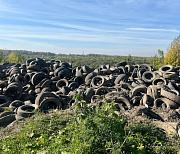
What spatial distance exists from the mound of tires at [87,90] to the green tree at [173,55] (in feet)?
55.8

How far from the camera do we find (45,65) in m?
17.2

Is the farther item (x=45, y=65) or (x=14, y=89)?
(x=45, y=65)

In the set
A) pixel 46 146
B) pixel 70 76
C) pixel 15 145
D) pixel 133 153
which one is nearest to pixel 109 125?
pixel 133 153

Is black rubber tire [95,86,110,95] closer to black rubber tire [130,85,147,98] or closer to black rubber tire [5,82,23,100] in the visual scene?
black rubber tire [130,85,147,98]

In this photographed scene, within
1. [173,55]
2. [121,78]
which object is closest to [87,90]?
[121,78]

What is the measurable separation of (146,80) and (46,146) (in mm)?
9557

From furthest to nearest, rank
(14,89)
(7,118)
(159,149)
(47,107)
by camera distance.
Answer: (14,89) → (47,107) → (7,118) → (159,149)

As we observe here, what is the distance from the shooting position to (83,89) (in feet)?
37.7

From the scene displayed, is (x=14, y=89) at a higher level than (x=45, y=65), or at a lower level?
lower

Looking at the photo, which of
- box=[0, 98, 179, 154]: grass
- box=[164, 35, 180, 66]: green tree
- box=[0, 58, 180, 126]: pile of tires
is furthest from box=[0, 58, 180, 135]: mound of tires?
box=[164, 35, 180, 66]: green tree

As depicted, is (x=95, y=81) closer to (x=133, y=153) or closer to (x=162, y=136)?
(x=162, y=136)

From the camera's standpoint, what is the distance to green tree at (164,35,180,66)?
104ft

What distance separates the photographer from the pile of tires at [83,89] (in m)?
8.58

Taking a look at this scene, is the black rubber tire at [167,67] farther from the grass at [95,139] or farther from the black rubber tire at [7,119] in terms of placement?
the black rubber tire at [7,119]
